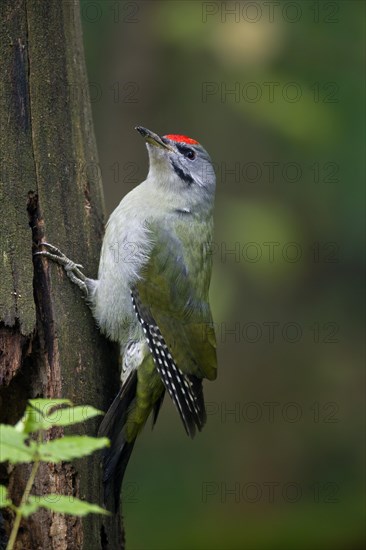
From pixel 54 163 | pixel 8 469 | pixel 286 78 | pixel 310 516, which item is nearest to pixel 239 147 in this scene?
pixel 286 78

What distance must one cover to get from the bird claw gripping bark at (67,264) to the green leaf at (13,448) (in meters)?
1.67

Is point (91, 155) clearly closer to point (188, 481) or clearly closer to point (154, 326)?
point (154, 326)

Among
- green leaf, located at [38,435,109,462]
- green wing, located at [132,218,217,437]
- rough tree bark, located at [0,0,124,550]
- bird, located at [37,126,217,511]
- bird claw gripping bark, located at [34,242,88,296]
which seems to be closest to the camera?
green leaf, located at [38,435,109,462]

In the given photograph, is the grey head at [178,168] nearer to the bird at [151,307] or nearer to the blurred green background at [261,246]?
the bird at [151,307]

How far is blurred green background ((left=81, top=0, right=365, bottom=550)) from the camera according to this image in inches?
219

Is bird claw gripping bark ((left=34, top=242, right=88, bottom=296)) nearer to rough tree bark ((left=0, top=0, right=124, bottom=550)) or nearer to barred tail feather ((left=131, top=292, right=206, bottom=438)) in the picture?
rough tree bark ((left=0, top=0, right=124, bottom=550))

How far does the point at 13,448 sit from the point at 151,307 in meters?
2.25

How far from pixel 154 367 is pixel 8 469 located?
0.97 metres

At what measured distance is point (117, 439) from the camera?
13.2 ft

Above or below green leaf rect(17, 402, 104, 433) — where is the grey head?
above

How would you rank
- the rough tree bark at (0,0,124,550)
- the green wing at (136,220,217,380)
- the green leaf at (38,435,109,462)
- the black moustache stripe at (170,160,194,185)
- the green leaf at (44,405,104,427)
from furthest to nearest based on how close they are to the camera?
the black moustache stripe at (170,160,194,185), the green wing at (136,220,217,380), the rough tree bark at (0,0,124,550), the green leaf at (44,405,104,427), the green leaf at (38,435,109,462)

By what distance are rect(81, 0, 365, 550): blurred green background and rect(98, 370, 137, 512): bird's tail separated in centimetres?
110

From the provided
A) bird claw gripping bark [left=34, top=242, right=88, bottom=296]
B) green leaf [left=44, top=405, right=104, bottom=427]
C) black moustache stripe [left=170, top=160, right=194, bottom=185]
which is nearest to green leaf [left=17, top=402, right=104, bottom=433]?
green leaf [left=44, top=405, right=104, bottom=427]

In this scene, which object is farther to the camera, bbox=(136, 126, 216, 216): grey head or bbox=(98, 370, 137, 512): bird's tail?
bbox=(136, 126, 216, 216): grey head
